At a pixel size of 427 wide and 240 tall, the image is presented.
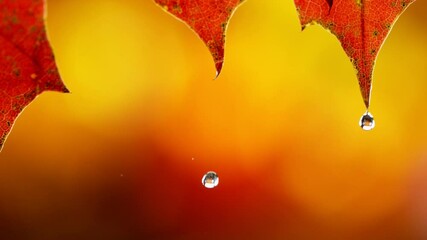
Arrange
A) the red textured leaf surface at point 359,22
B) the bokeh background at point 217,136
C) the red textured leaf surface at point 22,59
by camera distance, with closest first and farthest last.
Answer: the red textured leaf surface at point 22,59 < the red textured leaf surface at point 359,22 < the bokeh background at point 217,136

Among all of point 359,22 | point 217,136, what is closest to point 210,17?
point 359,22

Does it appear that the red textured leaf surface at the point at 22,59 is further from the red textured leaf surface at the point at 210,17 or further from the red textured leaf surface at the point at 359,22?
the red textured leaf surface at the point at 359,22

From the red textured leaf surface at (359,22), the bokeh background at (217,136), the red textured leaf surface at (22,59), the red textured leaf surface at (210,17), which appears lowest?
the red textured leaf surface at (22,59)

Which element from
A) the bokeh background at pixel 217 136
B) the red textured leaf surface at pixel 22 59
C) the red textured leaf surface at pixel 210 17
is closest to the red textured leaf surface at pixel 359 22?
the red textured leaf surface at pixel 210 17

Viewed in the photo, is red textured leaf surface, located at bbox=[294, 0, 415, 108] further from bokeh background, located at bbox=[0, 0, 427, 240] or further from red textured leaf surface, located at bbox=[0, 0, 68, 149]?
bokeh background, located at bbox=[0, 0, 427, 240]

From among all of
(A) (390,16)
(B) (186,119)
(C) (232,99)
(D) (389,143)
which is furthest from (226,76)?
(A) (390,16)

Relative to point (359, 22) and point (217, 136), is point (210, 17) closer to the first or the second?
point (359, 22)
